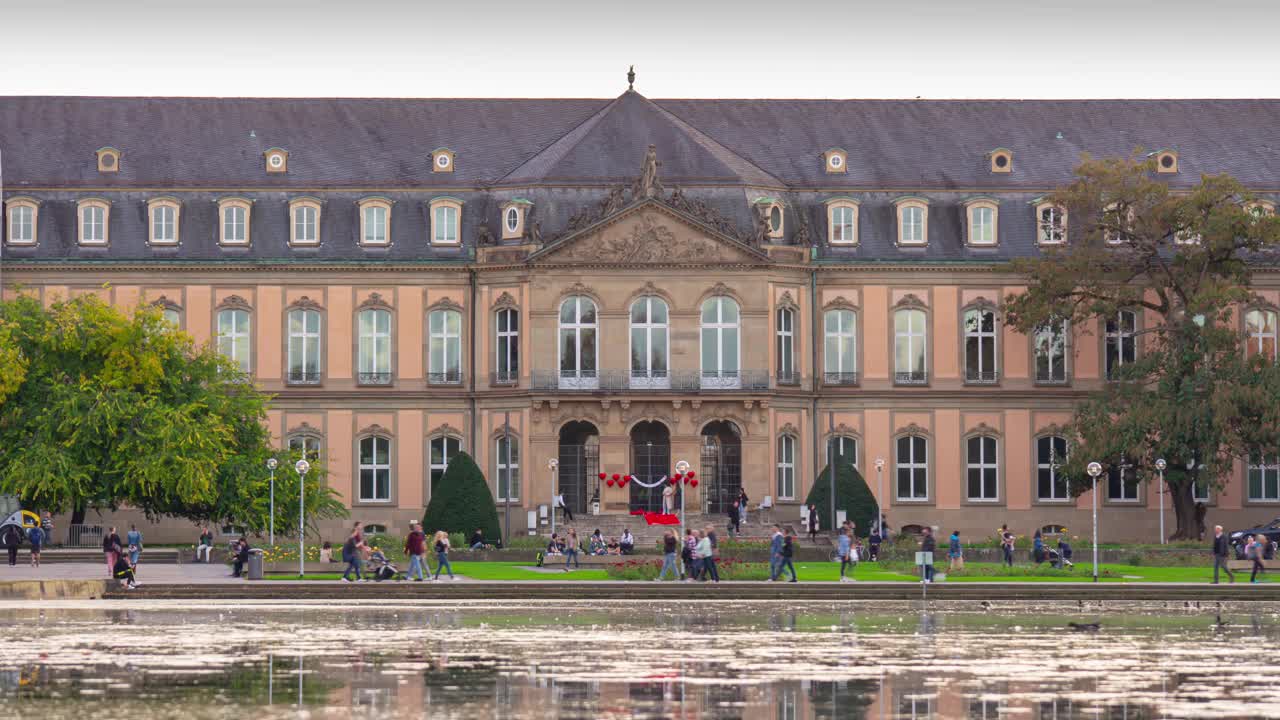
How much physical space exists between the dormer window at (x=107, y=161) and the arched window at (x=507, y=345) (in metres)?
15.9

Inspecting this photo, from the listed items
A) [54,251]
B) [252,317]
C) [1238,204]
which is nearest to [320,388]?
[252,317]

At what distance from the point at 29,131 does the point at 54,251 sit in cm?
581

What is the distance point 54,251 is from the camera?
9450cm

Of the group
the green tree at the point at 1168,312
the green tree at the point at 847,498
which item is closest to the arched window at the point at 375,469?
the green tree at the point at 847,498

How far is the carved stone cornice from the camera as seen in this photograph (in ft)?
310

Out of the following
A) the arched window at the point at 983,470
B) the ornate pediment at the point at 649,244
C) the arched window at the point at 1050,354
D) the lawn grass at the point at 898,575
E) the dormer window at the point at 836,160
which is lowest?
the lawn grass at the point at 898,575

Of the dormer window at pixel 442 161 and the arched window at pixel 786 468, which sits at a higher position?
the dormer window at pixel 442 161

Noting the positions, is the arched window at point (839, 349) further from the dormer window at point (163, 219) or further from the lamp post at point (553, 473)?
the dormer window at point (163, 219)

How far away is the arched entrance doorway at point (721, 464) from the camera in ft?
300

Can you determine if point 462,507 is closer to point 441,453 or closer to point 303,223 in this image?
point 441,453

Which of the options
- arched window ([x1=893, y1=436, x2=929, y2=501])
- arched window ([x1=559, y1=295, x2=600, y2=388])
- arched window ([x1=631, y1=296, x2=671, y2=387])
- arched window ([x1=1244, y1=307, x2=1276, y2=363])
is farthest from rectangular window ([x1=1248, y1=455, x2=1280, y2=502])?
arched window ([x1=559, y1=295, x2=600, y2=388])

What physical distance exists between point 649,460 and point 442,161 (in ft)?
48.2

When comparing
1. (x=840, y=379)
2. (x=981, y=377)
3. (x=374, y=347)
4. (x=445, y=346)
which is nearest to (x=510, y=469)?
(x=445, y=346)

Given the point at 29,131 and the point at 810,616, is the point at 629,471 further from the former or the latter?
the point at 810,616
